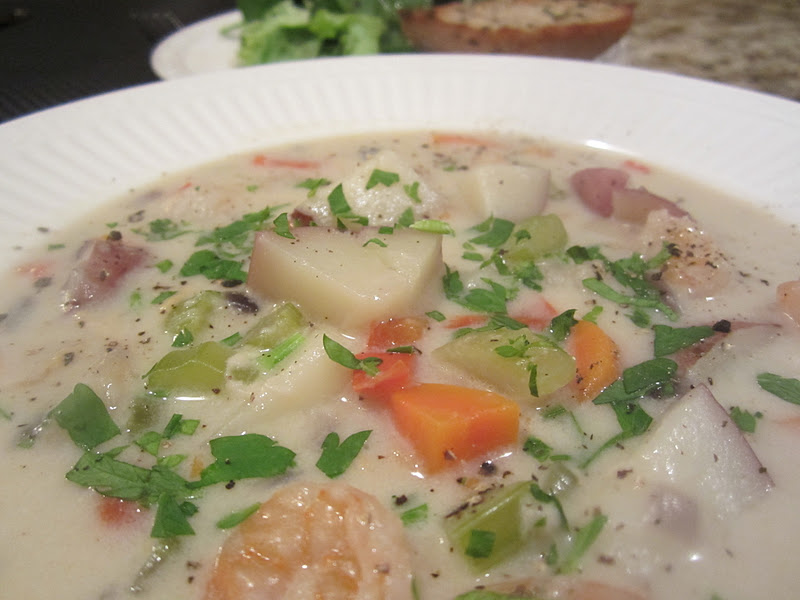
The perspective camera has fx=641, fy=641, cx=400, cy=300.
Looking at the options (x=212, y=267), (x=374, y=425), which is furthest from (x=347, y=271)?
(x=212, y=267)

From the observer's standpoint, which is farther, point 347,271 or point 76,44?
point 76,44

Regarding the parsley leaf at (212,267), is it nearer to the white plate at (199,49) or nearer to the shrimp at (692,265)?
the shrimp at (692,265)

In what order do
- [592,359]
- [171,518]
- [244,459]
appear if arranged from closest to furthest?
1. [171,518]
2. [244,459]
3. [592,359]

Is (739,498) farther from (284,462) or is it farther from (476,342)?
(284,462)

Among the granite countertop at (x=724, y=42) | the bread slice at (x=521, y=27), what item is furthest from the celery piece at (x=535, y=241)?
the granite countertop at (x=724, y=42)

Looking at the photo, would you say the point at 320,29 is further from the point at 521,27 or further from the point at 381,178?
the point at 381,178

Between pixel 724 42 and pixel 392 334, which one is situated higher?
pixel 392 334

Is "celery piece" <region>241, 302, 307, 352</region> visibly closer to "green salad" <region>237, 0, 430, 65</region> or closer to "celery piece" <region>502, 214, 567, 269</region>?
"celery piece" <region>502, 214, 567, 269</region>

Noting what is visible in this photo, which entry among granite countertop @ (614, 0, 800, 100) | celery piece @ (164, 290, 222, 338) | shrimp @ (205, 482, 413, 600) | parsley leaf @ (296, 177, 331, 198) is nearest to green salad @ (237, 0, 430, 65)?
granite countertop @ (614, 0, 800, 100)
